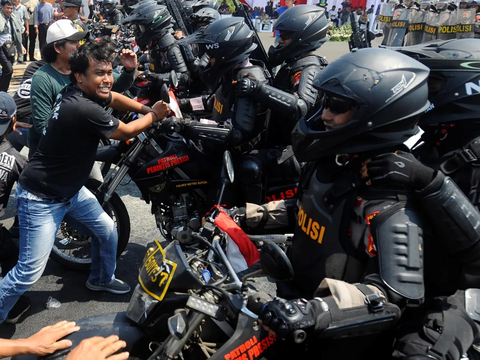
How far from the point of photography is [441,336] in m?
1.88

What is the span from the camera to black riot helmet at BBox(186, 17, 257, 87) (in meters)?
3.95

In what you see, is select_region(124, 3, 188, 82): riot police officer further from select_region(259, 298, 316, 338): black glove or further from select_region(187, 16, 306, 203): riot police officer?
select_region(259, 298, 316, 338): black glove

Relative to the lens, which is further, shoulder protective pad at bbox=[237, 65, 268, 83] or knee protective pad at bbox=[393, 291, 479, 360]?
shoulder protective pad at bbox=[237, 65, 268, 83]

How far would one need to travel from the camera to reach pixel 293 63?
170 inches

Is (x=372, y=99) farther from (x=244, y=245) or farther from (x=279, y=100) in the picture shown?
(x=279, y=100)

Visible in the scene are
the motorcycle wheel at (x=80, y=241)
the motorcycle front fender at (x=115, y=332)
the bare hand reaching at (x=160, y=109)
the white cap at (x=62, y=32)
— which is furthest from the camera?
the motorcycle wheel at (x=80, y=241)

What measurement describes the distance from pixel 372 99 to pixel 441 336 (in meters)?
1.04

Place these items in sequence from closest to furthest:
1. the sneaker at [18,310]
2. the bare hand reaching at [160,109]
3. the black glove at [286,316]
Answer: the black glove at [286,316]
the bare hand reaching at [160,109]
the sneaker at [18,310]

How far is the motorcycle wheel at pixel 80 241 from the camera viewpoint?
160 inches

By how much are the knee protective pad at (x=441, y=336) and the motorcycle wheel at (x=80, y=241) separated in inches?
110

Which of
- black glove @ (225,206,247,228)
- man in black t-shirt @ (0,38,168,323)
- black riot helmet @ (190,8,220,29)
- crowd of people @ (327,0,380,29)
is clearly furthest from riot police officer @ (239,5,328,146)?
crowd of people @ (327,0,380,29)

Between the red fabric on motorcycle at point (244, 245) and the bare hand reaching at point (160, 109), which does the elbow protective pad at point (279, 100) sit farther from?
the red fabric on motorcycle at point (244, 245)

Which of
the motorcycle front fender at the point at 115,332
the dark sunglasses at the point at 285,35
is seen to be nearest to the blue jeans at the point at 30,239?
the motorcycle front fender at the point at 115,332

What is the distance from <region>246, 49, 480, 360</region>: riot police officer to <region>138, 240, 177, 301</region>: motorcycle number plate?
437 mm
